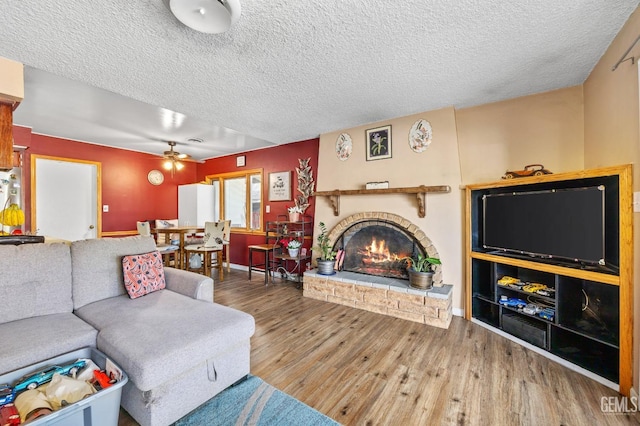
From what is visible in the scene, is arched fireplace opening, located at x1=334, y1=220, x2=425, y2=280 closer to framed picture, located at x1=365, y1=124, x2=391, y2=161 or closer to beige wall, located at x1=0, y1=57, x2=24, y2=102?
framed picture, located at x1=365, y1=124, x2=391, y2=161

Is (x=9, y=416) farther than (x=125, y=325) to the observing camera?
No

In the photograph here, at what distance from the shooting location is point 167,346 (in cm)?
142

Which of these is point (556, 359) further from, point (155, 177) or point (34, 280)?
point (155, 177)

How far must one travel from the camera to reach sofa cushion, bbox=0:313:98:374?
52.7 inches

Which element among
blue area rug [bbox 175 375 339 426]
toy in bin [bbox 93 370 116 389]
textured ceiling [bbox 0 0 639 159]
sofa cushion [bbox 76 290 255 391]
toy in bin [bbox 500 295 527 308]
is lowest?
blue area rug [bbox 175 375 339 426]

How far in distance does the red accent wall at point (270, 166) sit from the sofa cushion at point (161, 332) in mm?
2604

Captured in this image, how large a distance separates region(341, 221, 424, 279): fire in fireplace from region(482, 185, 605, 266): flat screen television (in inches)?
34.7

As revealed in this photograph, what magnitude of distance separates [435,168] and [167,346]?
3.03 meters

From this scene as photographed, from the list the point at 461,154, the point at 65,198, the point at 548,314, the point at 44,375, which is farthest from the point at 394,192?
the point at 65,198

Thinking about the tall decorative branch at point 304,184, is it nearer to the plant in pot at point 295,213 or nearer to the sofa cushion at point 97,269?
the plant in pot at point 295,213

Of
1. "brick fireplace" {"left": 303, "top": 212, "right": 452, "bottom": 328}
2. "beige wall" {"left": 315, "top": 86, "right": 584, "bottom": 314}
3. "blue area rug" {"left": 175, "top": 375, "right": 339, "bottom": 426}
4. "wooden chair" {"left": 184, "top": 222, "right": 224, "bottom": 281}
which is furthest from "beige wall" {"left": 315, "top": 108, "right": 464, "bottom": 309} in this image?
"blue area rug" {"left": 175, "top": 375, "right": 339, "bottom": 426}

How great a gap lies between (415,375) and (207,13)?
8.82 feet

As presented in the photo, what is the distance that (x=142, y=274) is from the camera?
2.24m

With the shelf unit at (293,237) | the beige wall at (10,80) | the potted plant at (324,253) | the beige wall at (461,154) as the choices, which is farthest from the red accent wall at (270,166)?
the beige wall at (10,80)
